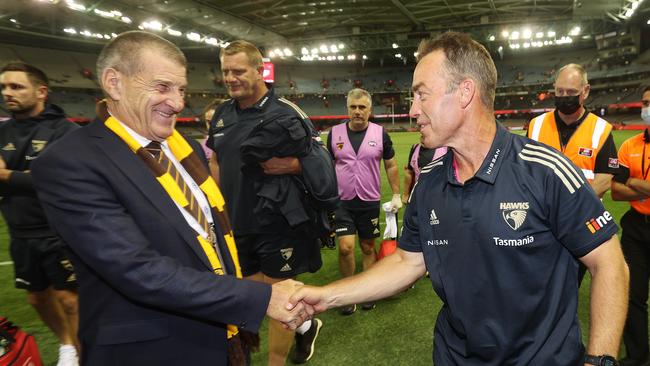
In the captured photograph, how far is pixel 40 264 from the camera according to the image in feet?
12.3

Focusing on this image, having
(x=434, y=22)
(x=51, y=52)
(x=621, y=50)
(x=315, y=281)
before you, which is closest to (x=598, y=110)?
(x=621, y=50)

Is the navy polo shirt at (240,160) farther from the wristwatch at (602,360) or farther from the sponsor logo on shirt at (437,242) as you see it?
the wristwatch at (602,360)

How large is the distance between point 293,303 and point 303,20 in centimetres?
3078

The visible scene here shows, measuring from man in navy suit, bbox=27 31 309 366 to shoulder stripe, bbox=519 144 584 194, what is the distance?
1.44m

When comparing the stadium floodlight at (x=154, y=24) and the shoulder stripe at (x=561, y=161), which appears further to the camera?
the stadium floodlight at (x=154, y=24)

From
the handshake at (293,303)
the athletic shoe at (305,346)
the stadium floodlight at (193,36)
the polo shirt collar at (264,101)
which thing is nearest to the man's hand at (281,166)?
the polo shirt collar at (264,101)

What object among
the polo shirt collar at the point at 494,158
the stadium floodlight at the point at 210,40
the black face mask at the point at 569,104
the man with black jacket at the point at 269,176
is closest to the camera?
the polo shirt collar at the point at 494,158

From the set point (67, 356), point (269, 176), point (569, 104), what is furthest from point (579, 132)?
point (67, 356)

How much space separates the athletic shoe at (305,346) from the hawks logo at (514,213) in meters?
2.83

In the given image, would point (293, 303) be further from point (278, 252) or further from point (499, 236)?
Answer: point (278, 252)

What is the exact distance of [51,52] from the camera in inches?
1481

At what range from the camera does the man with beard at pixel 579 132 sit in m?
3.74

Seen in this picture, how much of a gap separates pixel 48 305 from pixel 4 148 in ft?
5.49

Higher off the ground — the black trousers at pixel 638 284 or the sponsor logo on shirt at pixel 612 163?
the sponsor logo on shirt at pixel 612 163
